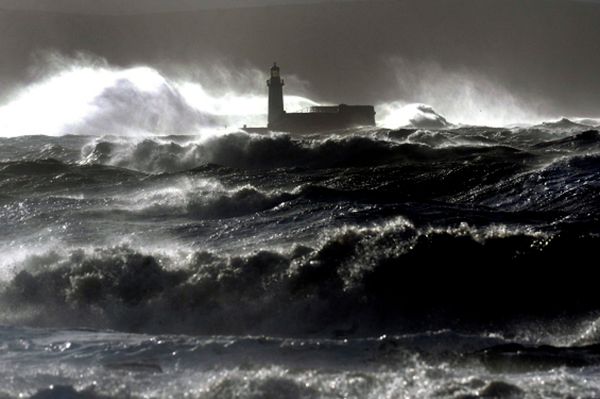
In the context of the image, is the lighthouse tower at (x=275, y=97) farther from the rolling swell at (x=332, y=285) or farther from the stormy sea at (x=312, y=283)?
the rolling swell at (x=332, y=285)

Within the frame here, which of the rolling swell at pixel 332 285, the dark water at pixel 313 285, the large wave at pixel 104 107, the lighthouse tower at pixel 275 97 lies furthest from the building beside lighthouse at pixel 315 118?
the rolling swell at pixel 332 285

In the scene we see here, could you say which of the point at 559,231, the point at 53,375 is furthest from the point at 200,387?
the point at 559,231

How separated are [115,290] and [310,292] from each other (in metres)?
2.06

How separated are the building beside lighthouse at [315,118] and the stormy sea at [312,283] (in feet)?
72.1

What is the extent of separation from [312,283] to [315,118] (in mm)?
31357

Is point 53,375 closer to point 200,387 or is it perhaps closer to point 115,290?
point 200,387

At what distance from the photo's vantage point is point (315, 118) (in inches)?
1601

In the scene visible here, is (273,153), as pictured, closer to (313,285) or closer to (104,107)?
(313,285)

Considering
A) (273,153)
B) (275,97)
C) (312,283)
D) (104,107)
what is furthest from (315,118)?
(312,283)

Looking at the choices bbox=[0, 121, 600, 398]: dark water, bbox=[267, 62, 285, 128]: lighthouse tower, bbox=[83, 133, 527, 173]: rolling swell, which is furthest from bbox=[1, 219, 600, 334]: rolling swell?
bbox=[267, 62, 285, 128]: lighthouse tower

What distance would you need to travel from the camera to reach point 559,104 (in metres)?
86.9

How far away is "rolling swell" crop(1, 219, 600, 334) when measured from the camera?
902 centimetres

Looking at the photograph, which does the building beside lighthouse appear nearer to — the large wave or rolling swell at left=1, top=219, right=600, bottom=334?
the large wave

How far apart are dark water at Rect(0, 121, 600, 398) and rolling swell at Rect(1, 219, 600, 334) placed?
0.02 metres
